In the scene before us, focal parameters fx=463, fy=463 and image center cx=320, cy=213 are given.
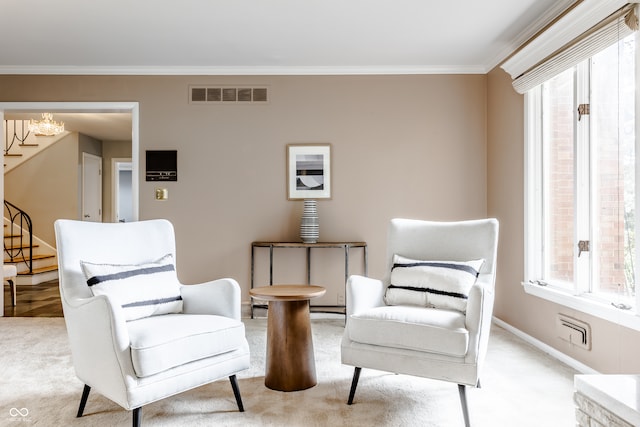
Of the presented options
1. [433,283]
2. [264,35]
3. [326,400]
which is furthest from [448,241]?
[264,35]

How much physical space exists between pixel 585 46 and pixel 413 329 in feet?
6.70

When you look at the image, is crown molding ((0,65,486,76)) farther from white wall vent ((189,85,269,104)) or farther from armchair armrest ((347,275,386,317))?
armchair armrest ((347,275,386,317))

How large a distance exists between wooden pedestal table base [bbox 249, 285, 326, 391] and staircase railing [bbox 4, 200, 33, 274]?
5.61 meters

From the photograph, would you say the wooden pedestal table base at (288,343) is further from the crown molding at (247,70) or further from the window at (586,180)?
the crown molding at (247,70)

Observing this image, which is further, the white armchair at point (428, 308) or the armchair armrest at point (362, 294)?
the armchair armrest at point (362, 294)

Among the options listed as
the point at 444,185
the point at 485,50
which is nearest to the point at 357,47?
the point at 485,50

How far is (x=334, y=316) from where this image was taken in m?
4.58

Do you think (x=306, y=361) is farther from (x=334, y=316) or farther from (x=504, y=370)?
(x=334, y=316)

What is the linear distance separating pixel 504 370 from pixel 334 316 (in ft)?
6.31

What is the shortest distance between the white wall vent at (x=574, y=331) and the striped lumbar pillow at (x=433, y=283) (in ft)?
2.86

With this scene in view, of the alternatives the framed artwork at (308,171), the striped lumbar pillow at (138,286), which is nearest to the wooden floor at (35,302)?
the framed artwork at (308,171)

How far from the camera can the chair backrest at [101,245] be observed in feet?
7.64

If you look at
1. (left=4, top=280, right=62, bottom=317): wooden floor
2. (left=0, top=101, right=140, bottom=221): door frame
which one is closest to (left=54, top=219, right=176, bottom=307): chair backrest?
(left=0, top=101, right=140, bottom=221): door frame

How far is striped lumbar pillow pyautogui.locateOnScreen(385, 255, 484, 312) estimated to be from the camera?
256 centimetres
